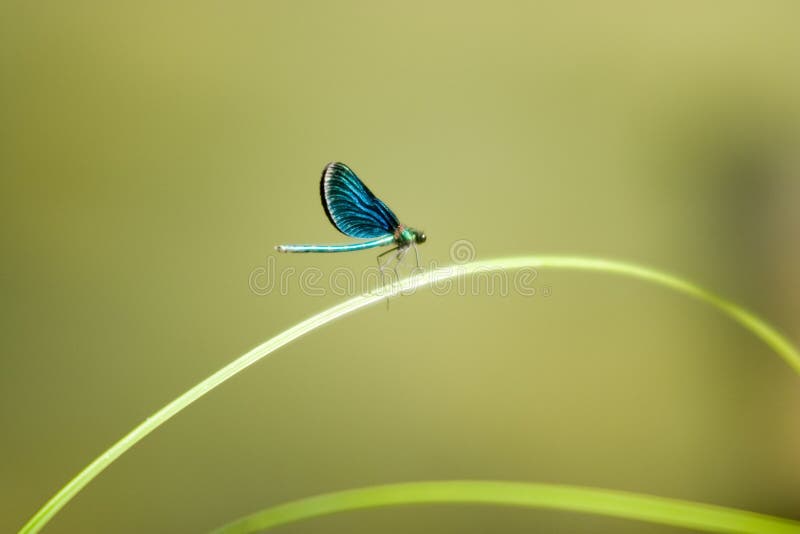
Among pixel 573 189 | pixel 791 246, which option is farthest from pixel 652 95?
pixel 791 246

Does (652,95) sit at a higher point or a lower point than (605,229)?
higher

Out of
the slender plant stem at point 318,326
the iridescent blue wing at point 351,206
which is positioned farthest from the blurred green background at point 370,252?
the slender plant stem at point 318,326

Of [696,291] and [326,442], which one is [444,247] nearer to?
[326,442]

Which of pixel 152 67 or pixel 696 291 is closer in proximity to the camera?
pixel 696 291

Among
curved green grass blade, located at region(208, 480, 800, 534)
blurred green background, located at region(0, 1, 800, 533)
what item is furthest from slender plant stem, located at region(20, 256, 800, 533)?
blurred green background, located at region(0, 1, 800, 533)

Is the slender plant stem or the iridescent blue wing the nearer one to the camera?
the slender plant stem

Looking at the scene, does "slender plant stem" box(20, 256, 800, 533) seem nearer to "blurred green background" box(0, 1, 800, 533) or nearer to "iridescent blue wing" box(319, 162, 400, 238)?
"iridescent blue wing" box(319, 162, 400, 238)

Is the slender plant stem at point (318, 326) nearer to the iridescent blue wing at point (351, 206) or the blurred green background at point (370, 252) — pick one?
the iridescent blue wing at point (351, 206)

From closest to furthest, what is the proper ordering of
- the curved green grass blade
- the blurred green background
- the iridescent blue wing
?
the curved green grass blade
the iridescent blue wing
the blurred green background
